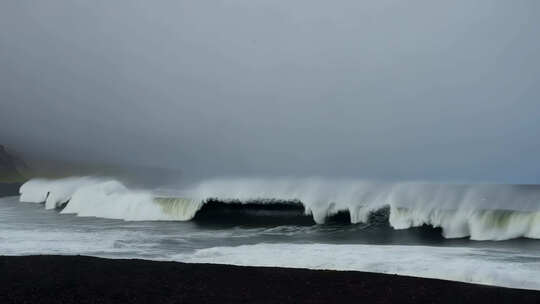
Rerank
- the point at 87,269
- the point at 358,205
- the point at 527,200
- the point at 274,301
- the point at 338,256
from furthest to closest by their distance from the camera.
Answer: the point at 527,200 < the point at 358,205 < the point at 338,256 < the point at 87,269 < the point at 274,301

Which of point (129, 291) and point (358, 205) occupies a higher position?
point (358, 205)

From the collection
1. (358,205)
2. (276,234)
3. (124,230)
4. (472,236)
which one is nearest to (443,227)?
(472,236)

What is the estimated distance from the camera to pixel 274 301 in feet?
26.7

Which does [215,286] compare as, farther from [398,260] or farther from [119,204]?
[119,204]

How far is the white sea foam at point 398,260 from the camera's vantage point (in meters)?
11.1

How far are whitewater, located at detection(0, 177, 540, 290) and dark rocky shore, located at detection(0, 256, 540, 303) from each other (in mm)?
1669

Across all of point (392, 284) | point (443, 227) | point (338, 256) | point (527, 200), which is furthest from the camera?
point (527, 200)

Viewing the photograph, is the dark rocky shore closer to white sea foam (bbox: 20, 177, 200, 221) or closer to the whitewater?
the whitewater

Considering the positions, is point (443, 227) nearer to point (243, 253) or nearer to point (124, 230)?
point (243, 253)

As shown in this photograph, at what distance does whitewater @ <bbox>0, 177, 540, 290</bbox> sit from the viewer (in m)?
12.8

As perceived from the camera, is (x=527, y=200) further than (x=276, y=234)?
Yes

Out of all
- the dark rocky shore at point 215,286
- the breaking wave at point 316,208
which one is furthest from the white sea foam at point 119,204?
the dark rocky shore at point 215,286

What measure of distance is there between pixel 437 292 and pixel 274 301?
270 cm

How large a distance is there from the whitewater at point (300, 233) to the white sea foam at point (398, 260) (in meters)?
0.02
